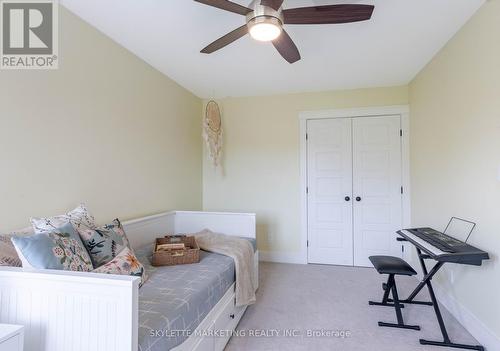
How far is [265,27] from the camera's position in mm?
1676

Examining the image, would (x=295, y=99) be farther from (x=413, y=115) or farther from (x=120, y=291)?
(x=120, y=291)

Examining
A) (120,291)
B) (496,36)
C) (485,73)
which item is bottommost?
(120,291)

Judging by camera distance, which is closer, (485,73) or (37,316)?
(37,316)

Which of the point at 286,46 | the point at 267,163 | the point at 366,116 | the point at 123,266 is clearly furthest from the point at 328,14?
the point at 267,163

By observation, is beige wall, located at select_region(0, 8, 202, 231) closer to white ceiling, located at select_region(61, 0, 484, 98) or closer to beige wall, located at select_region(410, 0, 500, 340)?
white ceiling, located at select_region(61, 0, 484, 98)

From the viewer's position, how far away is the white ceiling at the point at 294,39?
2027 millimetres

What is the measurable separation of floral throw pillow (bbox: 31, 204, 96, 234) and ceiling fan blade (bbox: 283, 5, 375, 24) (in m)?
1.83

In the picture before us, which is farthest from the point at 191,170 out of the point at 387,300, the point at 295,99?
the point at 387,300

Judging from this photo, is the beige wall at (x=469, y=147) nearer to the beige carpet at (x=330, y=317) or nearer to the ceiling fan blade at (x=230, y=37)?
the beige carpet at (x=330, y=317)

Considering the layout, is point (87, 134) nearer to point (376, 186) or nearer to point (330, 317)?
point (330, 317)

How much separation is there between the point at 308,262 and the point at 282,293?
114 cm

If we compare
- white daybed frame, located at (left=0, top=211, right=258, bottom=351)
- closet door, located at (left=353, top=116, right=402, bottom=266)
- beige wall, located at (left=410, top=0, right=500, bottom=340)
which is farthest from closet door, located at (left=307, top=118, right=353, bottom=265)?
white daybed frame, located at (left=0, top=211, right=258, bottom=351)

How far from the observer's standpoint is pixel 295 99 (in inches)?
159

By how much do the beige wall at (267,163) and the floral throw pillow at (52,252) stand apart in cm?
286
